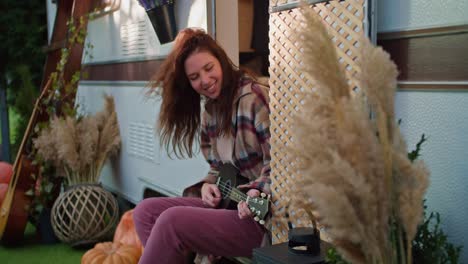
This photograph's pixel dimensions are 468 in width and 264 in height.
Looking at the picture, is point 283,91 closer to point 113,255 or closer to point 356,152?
point 356,152

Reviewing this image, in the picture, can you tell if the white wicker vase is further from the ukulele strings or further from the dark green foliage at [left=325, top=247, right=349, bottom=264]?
the dark green foliage at [left=325, top=247, right=349, bottom=264]

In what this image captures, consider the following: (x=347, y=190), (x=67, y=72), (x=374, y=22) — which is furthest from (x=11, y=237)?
(x=347, y=190)

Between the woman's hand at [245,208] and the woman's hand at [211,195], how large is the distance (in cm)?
23

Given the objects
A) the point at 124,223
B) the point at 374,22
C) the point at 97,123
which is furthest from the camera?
the point at 97,123

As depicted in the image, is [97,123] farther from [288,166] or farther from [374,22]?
[374,22]

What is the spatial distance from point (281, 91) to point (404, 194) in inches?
46.5

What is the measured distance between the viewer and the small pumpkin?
324 centimetres

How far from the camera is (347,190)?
1.19 m

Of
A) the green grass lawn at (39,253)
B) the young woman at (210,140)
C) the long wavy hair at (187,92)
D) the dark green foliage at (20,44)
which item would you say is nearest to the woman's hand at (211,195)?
the young woman at (210,140)

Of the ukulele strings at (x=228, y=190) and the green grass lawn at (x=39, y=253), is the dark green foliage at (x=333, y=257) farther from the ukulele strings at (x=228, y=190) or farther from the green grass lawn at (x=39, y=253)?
the green grass lawn at (x=39, y=253)

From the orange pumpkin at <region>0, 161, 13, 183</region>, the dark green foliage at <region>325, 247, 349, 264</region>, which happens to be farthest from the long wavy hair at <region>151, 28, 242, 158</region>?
the orange pumpkin at <region>0, 161, 13, 183</region>

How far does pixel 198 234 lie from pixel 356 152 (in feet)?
4.24

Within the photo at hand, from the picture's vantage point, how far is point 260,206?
7.59ft

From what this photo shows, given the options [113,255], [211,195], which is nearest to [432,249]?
[211,195]
